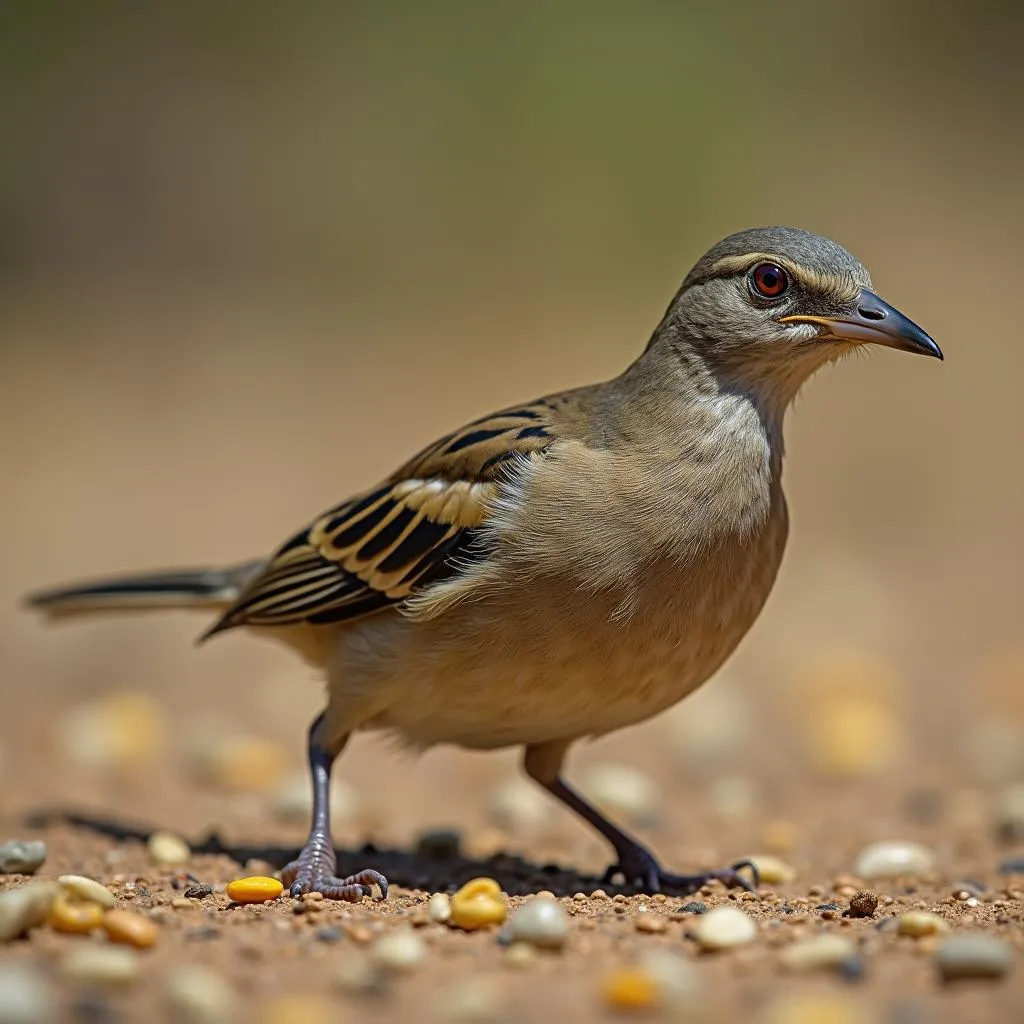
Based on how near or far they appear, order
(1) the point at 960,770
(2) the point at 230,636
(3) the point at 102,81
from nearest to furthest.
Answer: (1) the point at 960,770
(2) the point at 230,636
(3) the point at 102,81

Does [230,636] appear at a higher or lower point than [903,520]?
lower

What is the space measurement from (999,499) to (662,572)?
10275 mm

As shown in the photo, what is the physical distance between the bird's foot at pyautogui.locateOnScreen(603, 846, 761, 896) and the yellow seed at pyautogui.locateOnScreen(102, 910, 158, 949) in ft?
8.72

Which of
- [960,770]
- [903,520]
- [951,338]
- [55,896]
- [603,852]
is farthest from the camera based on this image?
[951,338]

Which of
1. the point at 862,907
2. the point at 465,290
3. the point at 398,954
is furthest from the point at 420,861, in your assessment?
the point at 465,290

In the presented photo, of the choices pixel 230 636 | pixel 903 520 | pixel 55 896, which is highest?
pixel 903 520

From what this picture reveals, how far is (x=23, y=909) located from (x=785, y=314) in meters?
3.68

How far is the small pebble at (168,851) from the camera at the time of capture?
6719 millimetres

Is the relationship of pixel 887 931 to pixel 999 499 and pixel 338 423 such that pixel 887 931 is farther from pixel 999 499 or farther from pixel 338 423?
pixel 338 423

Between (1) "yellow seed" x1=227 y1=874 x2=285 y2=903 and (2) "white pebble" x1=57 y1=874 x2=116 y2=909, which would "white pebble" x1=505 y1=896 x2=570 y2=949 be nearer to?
(1) "yellow seed" x1=227 y1=874 x2=285 y2=903

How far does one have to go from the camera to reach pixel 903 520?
14.7m

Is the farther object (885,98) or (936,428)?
(885,98)

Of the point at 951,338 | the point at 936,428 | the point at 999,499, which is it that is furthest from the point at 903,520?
the point at 951,338

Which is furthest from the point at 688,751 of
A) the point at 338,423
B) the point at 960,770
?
the point at 338,423
